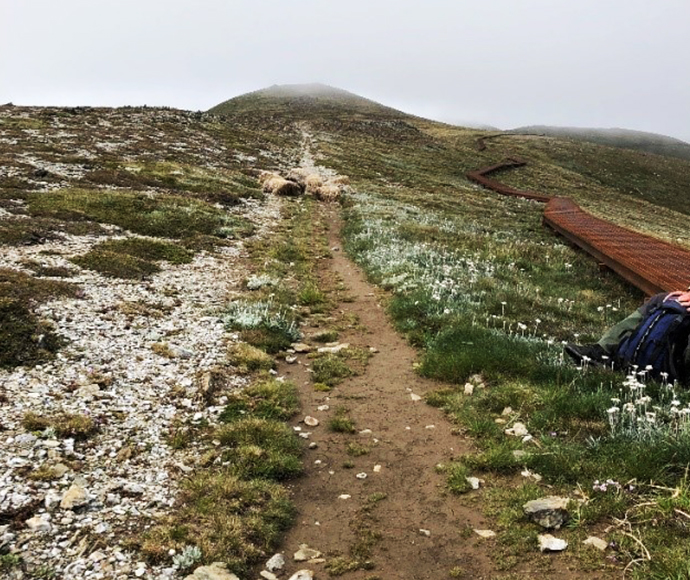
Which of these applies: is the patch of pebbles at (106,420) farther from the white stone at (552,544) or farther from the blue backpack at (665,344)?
the blue backpack at (665,344)

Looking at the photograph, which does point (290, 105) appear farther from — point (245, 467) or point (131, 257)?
point (245, 467)

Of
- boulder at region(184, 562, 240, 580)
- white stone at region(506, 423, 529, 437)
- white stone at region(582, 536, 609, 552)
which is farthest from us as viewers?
white stone at region(506, 423, 529, 437)

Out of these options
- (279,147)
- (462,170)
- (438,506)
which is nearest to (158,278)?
(438,506)

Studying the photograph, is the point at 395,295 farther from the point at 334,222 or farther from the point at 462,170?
the point at 462,170

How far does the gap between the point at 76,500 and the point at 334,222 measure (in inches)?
1080

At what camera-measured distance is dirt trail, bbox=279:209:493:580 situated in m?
6.92

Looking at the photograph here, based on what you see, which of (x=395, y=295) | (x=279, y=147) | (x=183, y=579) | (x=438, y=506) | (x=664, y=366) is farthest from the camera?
(x=279, y=147)

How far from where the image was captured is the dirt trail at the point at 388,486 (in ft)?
22.7

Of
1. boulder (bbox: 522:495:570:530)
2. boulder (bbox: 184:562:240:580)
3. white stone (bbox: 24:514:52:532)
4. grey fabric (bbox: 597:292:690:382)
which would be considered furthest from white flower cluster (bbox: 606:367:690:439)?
white stone (bbox: 24:514:52:532)

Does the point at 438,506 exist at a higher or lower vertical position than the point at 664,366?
lower

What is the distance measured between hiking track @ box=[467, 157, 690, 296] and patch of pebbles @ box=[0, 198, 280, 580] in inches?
539

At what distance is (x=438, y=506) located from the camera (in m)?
7.87

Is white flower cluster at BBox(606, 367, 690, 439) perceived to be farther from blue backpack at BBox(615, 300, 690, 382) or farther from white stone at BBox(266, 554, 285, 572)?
white stone at BBox(266, 554, 285, 572)

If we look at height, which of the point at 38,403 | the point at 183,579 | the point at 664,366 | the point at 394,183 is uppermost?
the point at 394,183
